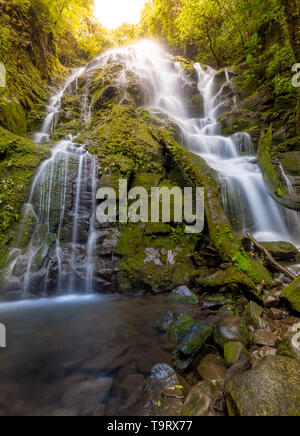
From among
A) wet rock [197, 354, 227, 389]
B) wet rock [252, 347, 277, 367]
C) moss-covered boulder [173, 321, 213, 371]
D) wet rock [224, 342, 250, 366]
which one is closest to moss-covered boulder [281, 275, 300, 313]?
wet rock [252, 347, 277, 367]

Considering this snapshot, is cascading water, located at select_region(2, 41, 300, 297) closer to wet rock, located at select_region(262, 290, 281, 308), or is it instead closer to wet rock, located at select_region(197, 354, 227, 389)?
wet rock, located at select_region(197, 354, 227, 389)

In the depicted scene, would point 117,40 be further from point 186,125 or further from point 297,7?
point 297,7

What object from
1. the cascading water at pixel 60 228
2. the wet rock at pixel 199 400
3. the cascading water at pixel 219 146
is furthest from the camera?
the cascading water at pixel 219 146

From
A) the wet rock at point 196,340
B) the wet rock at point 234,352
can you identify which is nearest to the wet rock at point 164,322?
the wet rock at point 196,340

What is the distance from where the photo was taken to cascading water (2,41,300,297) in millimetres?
4344

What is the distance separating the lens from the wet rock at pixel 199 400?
5.08ft

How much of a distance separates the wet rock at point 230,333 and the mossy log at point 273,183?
351cm

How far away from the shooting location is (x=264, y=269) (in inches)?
153

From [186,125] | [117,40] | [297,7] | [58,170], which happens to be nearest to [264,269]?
[58,170]

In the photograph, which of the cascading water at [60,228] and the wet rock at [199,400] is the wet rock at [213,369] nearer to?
the wet rock at [199,400]

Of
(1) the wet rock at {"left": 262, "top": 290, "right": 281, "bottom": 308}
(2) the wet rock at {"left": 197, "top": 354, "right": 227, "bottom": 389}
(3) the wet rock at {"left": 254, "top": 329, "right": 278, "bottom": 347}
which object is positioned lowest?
(2) the wet rock at {"left": 197, "top": 354, "right": 227, "bottom": 389}

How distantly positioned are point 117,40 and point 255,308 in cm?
3047
